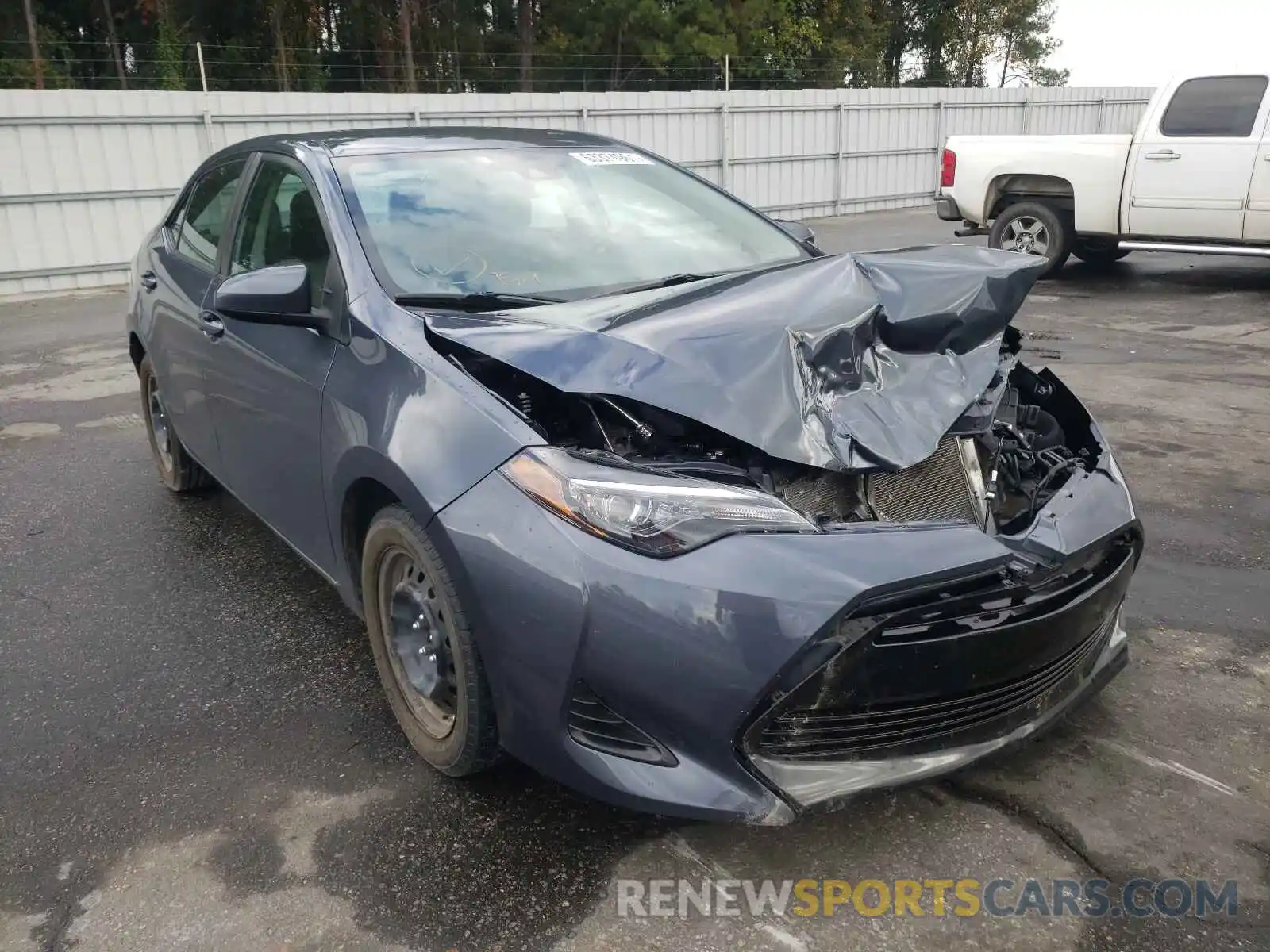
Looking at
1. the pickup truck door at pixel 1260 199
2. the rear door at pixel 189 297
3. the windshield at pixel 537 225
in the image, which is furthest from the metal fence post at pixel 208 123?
the pickup truck door at pixel 1260 199

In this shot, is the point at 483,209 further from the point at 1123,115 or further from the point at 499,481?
the point at 1123,115

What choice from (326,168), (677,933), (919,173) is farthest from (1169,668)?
(919,173)

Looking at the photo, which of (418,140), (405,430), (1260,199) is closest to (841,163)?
(1260,199)

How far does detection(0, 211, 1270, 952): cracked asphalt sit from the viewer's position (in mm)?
2258

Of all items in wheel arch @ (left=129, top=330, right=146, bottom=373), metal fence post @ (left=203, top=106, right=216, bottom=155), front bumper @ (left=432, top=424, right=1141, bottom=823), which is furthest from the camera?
metal fence post @ (left=203, top=106, right=216, bottom=155)

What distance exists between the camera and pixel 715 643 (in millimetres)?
2105

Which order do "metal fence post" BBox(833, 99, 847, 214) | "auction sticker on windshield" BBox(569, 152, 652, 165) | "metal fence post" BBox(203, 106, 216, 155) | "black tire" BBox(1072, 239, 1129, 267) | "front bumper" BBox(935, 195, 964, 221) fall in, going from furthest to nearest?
"metal fence post" BBox(833, 99, 847, 214)
"metal fence post" BBox(203, 106, 216, 155)
"black tire" BBox(1072, 239, 1129, 267)
"front bumper" BBox(935, 195, 964, 221)
"auction sticker on windshield" BBox(569, 152, 652, 165)

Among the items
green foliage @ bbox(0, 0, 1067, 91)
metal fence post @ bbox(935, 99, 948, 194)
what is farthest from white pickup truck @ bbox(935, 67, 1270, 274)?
green foliage @ bbox(0, 0, 1067, 91)

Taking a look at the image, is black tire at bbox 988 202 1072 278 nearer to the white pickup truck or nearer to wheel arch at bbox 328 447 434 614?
the white pickup truck

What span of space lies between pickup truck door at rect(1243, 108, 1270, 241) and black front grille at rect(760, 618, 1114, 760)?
28.7 feet

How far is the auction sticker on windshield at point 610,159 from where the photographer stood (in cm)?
390

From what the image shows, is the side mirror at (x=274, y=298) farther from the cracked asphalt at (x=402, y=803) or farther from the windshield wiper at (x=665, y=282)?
the cracked asphalt at (x=402, y=803)

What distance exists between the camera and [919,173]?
66.7 feet

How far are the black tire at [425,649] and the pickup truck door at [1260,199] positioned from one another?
939 centimetres
